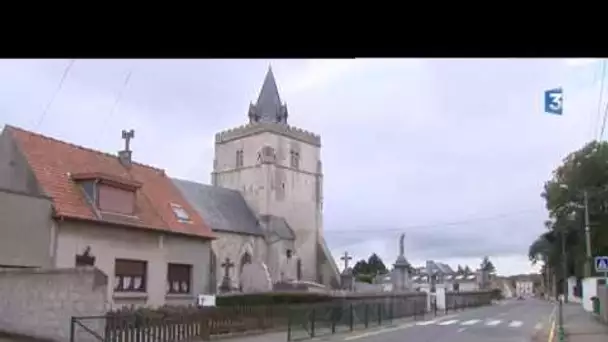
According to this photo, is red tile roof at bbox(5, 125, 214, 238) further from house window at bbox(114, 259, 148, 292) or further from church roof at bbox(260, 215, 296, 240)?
church roof at bbox(260, 215, 296, 240)

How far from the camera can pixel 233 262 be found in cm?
5841

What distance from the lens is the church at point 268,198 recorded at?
A: 61594mm

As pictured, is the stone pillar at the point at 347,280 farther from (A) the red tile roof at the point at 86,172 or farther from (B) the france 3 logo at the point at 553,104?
(B) the france 3 logo at the point at 553,104

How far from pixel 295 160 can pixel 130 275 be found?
4755 centimetres

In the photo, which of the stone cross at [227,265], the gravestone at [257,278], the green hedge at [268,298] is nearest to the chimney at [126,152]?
the green hedge at [268,298]

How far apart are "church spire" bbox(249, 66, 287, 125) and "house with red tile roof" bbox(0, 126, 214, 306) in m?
44.8

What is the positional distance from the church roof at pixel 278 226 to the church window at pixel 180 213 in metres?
29.6

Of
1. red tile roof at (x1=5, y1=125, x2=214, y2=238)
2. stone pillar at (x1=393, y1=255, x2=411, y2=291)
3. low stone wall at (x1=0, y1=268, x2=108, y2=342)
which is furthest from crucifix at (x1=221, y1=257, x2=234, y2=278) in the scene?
low stone wall at (x1=0, y1=268, x2=108, y2=342)

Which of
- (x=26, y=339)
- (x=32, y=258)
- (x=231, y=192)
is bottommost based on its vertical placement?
(x=26, y=339)

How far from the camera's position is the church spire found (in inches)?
3208

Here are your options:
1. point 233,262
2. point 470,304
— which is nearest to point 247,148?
point 233,262
